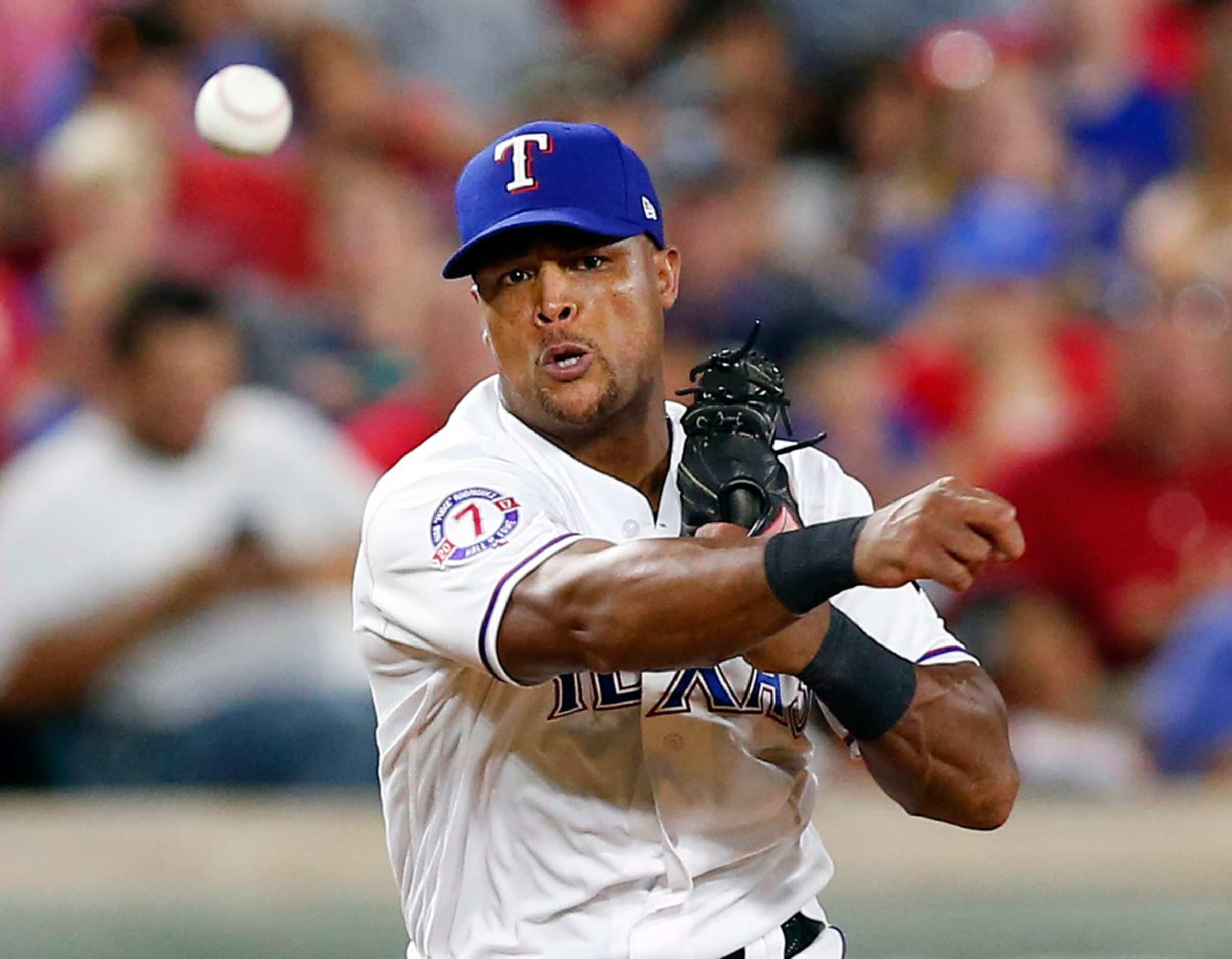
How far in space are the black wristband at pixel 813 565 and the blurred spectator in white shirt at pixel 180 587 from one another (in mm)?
3390

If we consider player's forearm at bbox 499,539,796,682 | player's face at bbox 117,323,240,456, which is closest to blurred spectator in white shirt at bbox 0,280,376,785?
player's face at bbox 117,323,240,456

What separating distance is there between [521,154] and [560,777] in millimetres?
866

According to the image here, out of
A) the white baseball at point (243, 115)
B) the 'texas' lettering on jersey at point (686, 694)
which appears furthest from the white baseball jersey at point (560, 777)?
the white baseball at point (243, 115)

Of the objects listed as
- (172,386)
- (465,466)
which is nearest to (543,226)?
(465,466)

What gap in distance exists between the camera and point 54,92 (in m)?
7.11

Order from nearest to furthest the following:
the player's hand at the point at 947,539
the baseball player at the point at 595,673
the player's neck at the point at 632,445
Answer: the player's hand at the point at 947,539 → the baseball player at the point at 595,673 → the player's neck at the point at 632,445

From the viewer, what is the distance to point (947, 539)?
2053 mm

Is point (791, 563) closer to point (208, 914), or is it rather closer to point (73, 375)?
point (208, 914)

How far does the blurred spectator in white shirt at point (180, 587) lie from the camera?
5430 mm

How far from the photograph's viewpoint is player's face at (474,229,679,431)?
2.63 m

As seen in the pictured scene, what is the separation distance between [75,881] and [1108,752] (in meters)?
3.00

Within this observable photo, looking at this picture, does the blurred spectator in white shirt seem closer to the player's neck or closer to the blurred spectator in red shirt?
the blurred spectator in red shirt

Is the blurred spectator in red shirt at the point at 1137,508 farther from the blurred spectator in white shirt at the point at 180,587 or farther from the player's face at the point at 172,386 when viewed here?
the player's face at the point at 172,386

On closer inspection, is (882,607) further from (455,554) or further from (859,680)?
(455,554)
